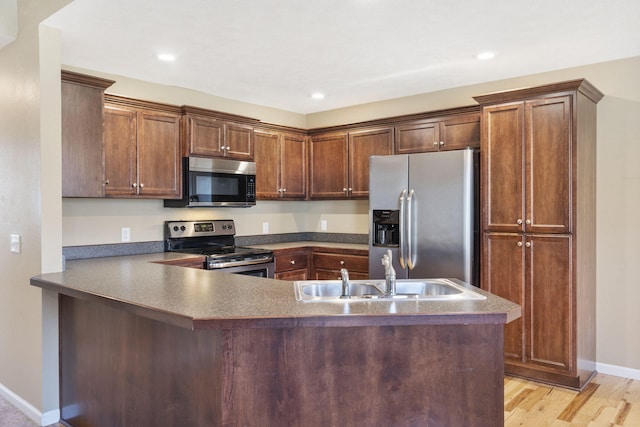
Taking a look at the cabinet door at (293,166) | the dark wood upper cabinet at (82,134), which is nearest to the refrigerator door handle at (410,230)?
the cabinet door at (293,166)

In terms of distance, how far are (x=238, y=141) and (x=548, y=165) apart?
2.68m

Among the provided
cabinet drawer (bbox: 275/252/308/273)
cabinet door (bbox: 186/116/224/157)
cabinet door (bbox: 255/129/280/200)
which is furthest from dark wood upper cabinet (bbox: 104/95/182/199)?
cabinet drawer (bbox: 275/252/308/273)

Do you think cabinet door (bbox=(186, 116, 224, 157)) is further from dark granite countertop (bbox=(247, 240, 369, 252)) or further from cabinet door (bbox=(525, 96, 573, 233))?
cabinet door (bbox=(525, 96, 573, 233))

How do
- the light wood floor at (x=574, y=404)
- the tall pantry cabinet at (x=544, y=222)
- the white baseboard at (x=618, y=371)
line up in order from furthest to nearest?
the white baseboard at (x=618, y=371), the tall pantry cabinet at (x=544, y=222), the light wood floor at (x=574, y=404)

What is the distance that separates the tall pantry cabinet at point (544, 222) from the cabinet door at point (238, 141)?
2153 mm

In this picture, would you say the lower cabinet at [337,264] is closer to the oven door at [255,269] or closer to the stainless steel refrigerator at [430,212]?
the stainless steel refrigerator at [430,212]

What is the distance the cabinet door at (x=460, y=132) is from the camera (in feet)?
13.4

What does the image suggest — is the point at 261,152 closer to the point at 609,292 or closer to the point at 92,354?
the point at 92,354

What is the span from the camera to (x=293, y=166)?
5215 millimetres

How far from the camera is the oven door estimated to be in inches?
160

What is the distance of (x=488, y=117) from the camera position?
368 cm

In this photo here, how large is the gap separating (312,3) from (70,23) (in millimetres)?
1430

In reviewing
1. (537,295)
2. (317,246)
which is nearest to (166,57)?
(317,246)

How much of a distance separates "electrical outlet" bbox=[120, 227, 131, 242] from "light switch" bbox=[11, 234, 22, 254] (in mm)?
1042
